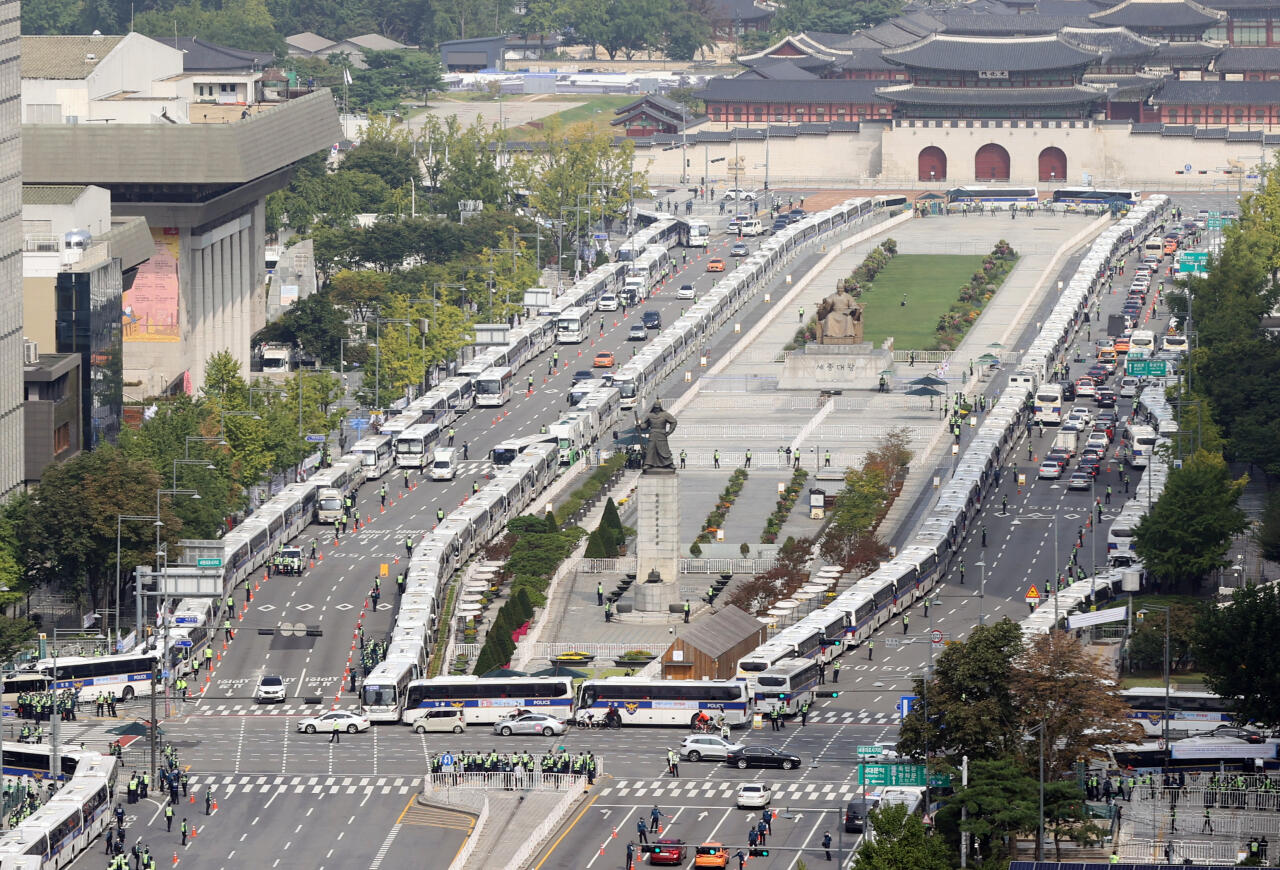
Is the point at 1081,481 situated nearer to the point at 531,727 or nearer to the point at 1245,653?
the point at 1245,653

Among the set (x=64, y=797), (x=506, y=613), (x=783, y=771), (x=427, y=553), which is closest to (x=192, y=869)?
(x=64, y=797)

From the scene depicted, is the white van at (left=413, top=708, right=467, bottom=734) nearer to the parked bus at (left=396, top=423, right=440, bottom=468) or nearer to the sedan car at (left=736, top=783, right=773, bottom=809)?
the sedan car at (left=736, top=783, right=773, bottom=809)

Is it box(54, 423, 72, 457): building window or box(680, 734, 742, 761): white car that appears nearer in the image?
box(680, 734, 742, 761): white car

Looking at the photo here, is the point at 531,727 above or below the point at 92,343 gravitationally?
below

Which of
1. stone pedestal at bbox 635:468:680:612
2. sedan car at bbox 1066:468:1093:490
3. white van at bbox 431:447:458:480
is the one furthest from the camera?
white van at bbox 431:447:458:480

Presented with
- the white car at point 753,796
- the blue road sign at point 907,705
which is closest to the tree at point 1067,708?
the blue road sign at point 907,705

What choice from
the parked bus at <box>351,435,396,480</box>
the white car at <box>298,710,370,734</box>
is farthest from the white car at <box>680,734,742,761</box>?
the parked bus at <box>351,435,396,480</box>

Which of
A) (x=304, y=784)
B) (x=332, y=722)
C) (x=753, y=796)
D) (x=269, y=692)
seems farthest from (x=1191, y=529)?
(x=304, y=784)
